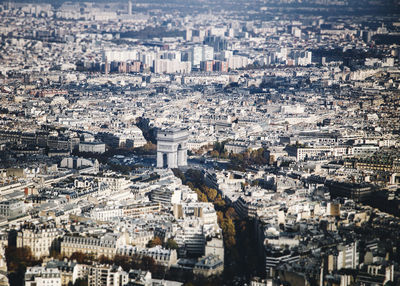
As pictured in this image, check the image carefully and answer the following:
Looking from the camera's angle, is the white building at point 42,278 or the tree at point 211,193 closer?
the white building at point 42,278

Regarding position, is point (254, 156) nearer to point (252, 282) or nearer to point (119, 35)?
point (252, 282)

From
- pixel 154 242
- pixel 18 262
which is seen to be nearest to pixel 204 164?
pixel 154 242

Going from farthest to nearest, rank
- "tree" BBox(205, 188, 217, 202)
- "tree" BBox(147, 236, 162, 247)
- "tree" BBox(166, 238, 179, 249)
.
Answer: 1. "tree" BBox(205, 188, 217, 202)
2. "tree" BBox(147, 236, 162, 247)
3. "tree" BBox(166, 238, 179, 249)

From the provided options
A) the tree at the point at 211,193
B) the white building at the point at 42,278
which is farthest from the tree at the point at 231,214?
the white building at the point at 42,278

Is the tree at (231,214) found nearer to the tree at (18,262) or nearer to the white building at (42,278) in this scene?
the tree at (18,262)

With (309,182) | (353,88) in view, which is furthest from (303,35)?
(309,182)

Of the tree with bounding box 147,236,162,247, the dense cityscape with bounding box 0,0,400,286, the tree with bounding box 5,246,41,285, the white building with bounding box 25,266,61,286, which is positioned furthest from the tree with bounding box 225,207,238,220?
the white building with bounding box 25,266,61,286

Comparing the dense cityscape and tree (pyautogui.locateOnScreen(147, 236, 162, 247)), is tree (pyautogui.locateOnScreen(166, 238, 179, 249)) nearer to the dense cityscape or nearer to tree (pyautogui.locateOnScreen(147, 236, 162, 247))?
the dense cityscape

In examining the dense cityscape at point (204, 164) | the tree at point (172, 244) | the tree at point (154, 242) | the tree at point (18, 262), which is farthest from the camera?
the tree at point (154, 242)

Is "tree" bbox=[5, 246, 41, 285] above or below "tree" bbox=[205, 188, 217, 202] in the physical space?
above
